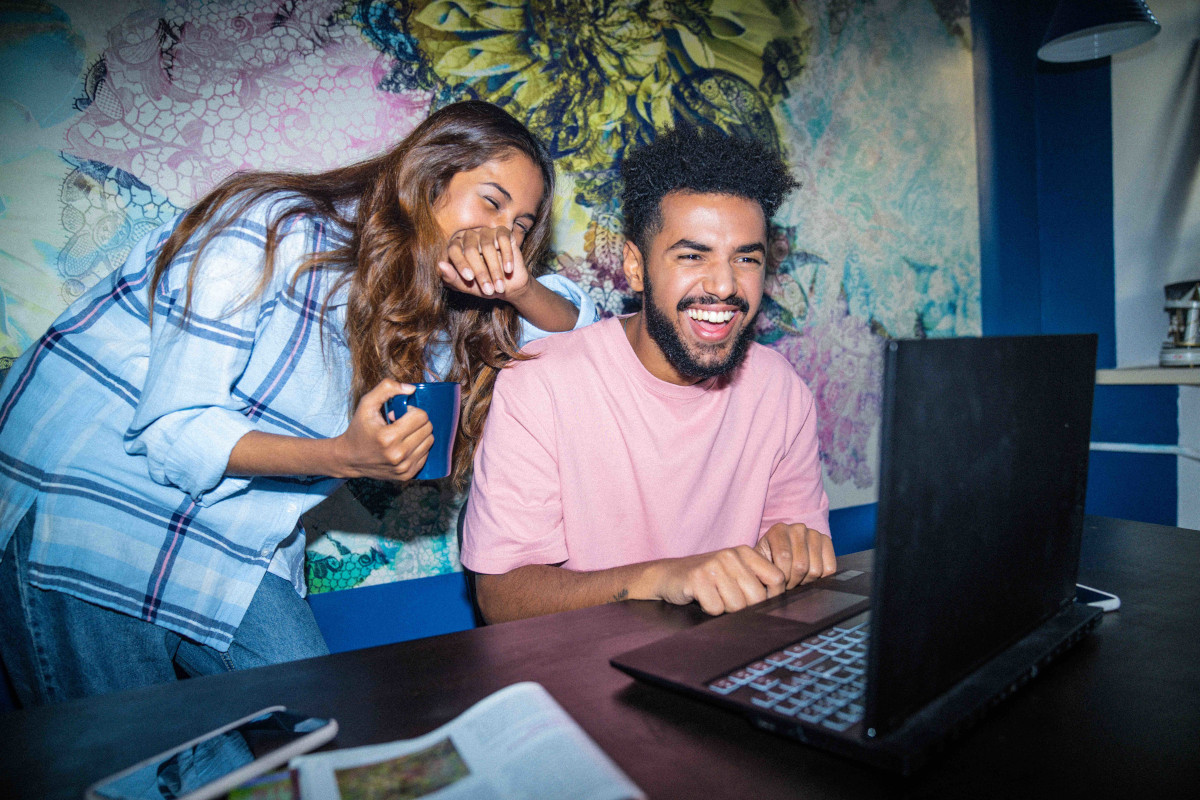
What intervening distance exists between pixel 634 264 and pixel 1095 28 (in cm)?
236

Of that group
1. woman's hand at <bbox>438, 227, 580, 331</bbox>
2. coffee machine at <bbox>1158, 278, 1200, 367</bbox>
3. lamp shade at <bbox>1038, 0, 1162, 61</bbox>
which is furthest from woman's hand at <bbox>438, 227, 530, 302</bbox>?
coffee machine at <bbox>1158, 278, 1200, 367</bbox>

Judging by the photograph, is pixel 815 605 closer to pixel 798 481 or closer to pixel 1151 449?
pixel 798 481

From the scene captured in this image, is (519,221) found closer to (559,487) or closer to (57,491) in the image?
(559,487)

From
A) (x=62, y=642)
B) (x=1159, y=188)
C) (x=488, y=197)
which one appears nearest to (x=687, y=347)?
(x=488, y=197)

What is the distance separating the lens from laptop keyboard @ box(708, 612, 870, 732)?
60cm

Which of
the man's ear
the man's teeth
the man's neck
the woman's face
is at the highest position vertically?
the woman's face

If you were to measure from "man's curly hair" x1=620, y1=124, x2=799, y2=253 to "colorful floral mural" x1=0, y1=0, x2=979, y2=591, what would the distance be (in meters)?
0.58

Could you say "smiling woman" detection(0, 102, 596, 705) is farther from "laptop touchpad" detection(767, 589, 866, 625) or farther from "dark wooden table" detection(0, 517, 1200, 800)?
"laptop touchpad" detection(767, 589, 866, 625)

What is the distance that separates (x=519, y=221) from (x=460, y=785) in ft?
3.91

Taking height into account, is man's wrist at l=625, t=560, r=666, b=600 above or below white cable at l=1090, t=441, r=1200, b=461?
above

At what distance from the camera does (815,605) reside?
2.88 feet

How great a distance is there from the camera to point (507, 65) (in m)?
2.10

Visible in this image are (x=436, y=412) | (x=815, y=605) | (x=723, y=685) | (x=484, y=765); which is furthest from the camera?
(x=436, y=412)

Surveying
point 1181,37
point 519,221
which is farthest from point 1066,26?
point 519,221
